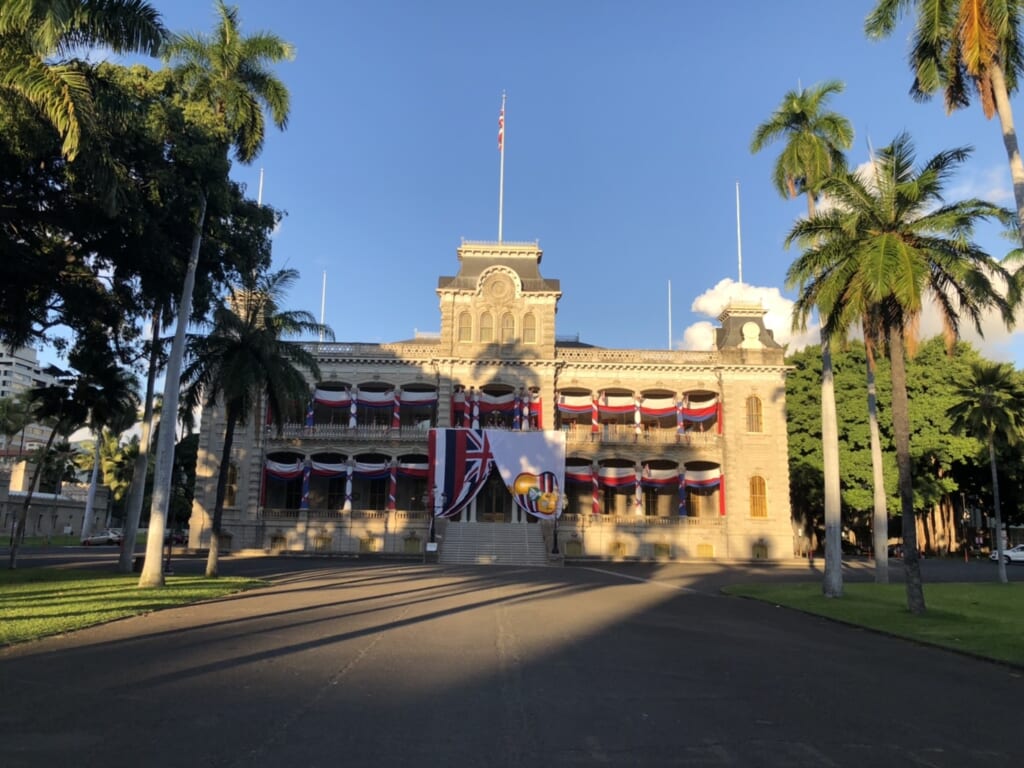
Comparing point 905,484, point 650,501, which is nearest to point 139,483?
point 905,484

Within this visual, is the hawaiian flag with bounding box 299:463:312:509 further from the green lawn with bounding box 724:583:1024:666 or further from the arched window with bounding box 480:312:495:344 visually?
the green lawn with bounding box 724:583:1024:666

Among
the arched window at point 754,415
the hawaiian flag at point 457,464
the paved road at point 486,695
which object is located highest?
the arched window at point 754,415

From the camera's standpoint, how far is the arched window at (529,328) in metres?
47.4

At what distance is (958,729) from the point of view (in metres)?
7.46

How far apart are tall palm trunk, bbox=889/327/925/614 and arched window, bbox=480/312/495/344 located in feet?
96.1

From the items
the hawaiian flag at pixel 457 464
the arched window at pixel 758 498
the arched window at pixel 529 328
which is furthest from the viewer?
the arched window at pixel 529 328

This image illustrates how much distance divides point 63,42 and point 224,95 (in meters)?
9.25

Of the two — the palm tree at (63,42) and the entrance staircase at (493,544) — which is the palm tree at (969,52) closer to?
the palm tree at (63,42)

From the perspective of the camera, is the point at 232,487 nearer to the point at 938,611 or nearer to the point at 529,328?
the point at 529,328

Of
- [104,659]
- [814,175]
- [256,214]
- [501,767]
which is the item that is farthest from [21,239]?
[814,175]

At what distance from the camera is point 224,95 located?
24547 mm

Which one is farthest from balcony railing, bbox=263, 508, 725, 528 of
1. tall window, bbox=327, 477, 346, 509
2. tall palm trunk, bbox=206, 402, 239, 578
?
tall palm trunk, bbox=206, 402, 239, 578

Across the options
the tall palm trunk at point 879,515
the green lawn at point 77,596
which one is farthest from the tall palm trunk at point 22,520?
the tall palm trunk at point 879,515

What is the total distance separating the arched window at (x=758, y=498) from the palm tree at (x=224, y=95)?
34.4 meters
